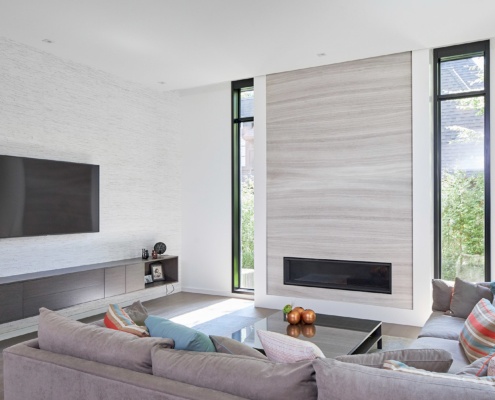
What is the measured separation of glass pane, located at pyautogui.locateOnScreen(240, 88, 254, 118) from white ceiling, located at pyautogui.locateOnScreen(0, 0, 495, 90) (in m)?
1.00

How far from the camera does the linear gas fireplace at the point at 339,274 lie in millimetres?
5062

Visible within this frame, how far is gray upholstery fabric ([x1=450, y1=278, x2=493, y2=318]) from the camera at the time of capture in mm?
3521

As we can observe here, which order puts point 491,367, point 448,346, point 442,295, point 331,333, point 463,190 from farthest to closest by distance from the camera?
1. point 463,190
2. point 442,295
3. point 331,333
4. point 448,346
5. point 491,367

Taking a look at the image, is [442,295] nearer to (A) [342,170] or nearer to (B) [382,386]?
(A) [342,170]

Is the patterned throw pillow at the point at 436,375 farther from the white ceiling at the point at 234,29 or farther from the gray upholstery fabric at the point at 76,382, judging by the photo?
the white ceiling at the point at 234,29

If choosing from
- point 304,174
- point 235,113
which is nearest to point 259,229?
point 304,174

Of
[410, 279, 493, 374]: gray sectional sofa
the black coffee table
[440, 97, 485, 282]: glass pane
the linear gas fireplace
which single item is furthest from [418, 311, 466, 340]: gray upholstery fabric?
[440, 97, 485, 282]: glass pane

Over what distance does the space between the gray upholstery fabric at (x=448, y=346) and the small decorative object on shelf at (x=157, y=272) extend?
13.0ft

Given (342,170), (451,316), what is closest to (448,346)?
(451,316)

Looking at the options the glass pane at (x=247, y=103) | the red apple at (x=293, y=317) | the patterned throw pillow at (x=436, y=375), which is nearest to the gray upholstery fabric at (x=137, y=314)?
the red apple at (x=293, y=317)

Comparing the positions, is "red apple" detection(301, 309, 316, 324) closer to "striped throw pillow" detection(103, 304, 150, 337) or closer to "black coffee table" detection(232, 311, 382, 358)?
"black coffee table" detection(232, 311, 382, 358)

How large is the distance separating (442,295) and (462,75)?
102 inches

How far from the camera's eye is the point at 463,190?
16.2ft

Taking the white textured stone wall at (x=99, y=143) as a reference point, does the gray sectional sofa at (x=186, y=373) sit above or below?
below
